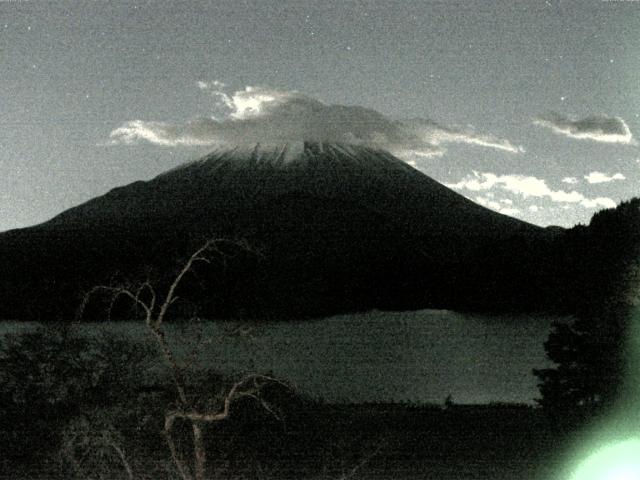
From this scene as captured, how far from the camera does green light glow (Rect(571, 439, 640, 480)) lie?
9648 mm

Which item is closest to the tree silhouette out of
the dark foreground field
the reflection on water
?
the dark foreground field

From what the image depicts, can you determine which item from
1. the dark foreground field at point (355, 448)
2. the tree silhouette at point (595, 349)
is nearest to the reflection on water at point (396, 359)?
the dark foreground field at point (355, 448)

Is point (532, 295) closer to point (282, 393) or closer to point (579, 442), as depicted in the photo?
point (282, 393)

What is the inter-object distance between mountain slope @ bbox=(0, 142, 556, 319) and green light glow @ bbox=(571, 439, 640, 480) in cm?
520

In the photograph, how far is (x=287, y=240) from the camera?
134m

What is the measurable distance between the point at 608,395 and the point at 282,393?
7828 millimetres

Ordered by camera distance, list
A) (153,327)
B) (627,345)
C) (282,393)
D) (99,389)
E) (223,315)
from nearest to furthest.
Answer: (153,327), (627,345), (99,389), (282,393), (223,315)

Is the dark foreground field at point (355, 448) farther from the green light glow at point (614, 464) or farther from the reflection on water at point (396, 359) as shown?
the reflection on water at point (396, 359)

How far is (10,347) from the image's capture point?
13469mm

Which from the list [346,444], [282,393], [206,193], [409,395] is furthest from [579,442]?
[206,193]

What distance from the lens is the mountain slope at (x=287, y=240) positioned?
8325 centimetres

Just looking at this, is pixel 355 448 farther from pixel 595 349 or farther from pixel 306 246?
pixel 306 246

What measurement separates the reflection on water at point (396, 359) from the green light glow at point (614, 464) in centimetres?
426

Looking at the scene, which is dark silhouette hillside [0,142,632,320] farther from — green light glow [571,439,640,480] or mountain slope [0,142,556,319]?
green light glow [571,439,640,480]
